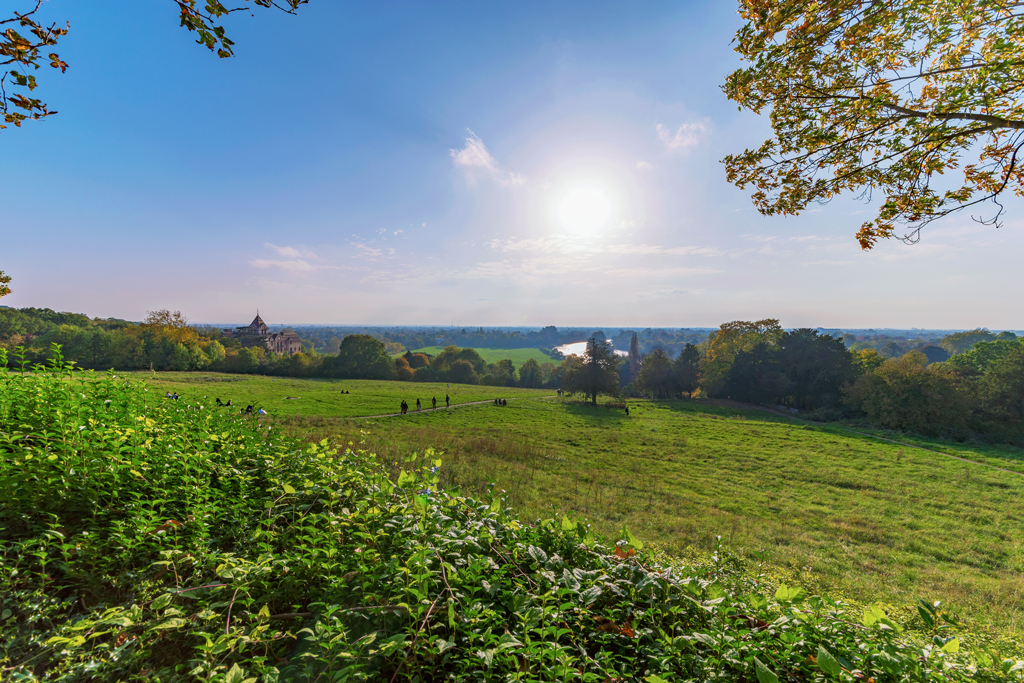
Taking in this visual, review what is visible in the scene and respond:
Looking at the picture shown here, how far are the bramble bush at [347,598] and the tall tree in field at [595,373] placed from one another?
43.9m

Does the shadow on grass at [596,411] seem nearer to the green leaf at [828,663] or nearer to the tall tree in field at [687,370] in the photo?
the tall tree in field at [687,370]

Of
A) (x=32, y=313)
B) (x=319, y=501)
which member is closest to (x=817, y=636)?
(x=319, y=501)

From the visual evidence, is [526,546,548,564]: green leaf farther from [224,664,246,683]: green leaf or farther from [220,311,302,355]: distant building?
[220,311,302,355]: distant building

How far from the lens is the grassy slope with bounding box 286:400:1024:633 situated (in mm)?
9484

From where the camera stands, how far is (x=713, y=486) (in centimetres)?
1692

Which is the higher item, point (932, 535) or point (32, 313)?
point (32, 313)

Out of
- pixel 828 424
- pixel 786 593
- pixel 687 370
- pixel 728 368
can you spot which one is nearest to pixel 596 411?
pixel 687 370

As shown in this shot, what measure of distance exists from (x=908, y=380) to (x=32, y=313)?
140885mm

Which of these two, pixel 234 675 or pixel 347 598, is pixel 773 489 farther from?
pixel 234 675

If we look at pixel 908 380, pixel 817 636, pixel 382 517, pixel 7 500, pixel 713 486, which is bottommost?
pixel 713 486

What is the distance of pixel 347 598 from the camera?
236cm

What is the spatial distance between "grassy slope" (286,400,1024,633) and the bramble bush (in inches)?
76.6

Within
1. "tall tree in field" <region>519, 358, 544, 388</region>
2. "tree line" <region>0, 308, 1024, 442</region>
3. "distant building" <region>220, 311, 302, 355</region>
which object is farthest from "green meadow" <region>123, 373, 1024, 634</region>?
"distant building" <region>220, 311, 302, 355</region>

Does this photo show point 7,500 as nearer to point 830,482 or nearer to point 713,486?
point 713,486
